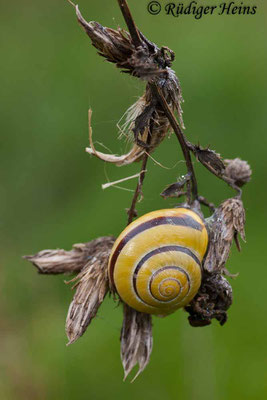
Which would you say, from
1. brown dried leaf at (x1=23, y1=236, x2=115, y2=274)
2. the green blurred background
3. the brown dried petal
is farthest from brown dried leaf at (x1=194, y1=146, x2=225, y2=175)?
brown dried leaf at (x1=23, y1=236, x2=115, y2=274)

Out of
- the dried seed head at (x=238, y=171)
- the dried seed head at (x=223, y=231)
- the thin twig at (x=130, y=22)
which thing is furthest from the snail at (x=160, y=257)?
Answer: the thin twig at (x=130, y=22)

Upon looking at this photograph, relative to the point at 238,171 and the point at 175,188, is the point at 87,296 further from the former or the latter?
the point at 238,171

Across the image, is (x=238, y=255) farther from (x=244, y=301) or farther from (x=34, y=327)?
(x=34, y=327)

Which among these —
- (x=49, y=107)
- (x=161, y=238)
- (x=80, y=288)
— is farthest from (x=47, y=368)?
(x=49, y=107)

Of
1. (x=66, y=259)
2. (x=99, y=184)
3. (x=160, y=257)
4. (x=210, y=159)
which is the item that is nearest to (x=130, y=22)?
(x=210, y=159)

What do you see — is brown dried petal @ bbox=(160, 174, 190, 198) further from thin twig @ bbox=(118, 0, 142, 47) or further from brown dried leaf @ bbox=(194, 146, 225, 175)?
thin twig @ bbox=(118, 0, 142, 47)

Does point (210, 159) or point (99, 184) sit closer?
point (210, 159)
